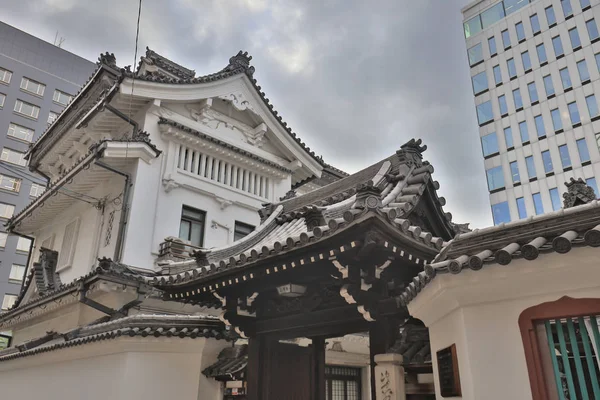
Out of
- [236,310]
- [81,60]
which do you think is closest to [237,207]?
[236,310]

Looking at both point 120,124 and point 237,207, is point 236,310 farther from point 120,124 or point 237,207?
point 120,124

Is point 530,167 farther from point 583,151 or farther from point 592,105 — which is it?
point 592,105

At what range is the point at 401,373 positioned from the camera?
7055 millimetres

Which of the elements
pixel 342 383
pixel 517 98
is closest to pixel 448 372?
pixel 342 383

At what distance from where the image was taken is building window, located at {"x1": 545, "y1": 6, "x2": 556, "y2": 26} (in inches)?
1697

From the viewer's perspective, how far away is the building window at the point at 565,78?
4089 cm

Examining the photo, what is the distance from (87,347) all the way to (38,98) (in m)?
47.8

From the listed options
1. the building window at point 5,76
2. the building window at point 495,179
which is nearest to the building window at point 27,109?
the building window at point 5,76

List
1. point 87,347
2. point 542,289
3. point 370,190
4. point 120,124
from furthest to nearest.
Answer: point 120,124 < point 87,347 < point 370,190 < point 542,289

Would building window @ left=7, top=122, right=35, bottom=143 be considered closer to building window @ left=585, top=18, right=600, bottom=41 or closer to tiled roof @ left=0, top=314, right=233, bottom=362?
tiled roof @ left=0, top=314, right=233, bottom=362

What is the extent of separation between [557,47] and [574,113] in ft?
22.9

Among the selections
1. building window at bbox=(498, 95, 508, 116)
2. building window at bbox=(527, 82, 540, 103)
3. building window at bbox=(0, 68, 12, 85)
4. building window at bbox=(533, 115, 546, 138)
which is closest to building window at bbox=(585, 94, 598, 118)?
building window at bbox=(533, 115, 546, 138)

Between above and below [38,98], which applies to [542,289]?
below

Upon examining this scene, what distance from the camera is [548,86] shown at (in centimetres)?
4241
